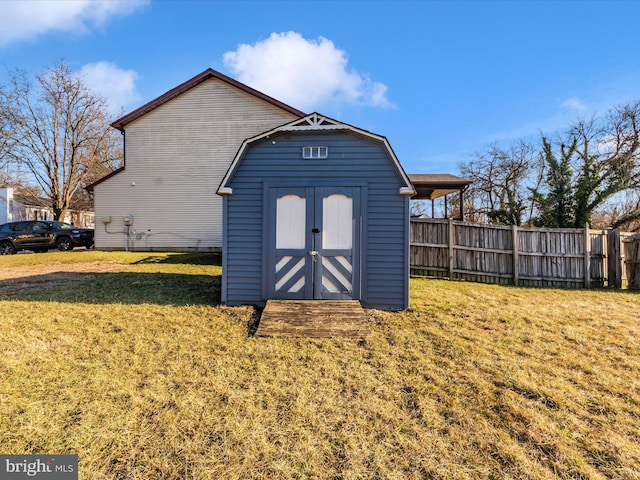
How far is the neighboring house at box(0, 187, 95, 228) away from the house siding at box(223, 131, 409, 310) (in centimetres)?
3423

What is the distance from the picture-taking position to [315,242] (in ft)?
20.3

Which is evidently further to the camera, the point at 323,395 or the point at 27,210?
the point at 27,210

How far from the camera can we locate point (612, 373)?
380 cm

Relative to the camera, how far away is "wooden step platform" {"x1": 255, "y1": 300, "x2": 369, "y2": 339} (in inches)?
197

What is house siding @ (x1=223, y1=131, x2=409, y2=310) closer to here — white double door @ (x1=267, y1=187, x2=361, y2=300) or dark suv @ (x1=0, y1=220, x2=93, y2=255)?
white double door @ (x1=267, y1=187, x2=361, y2=300)

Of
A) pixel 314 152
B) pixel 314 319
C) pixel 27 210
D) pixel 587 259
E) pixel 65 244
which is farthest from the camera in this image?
pixel 27 210

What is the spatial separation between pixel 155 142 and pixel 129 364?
13.7 m

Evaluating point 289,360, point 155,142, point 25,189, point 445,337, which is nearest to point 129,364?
point 289,360

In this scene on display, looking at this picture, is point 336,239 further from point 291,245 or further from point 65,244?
point 65,244

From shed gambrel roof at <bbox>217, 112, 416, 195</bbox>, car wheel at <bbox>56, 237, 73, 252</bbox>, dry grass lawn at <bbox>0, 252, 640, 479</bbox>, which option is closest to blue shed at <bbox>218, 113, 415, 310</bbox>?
shed gambrel roof at <bbox>217, 112, 416, 195</bbox>

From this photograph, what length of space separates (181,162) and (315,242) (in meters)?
11.3

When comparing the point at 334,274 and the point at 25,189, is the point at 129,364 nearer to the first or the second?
the point at 334,274

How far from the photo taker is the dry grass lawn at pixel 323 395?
2375 mm

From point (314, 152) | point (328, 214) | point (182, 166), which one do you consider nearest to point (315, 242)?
point (328, 214)
